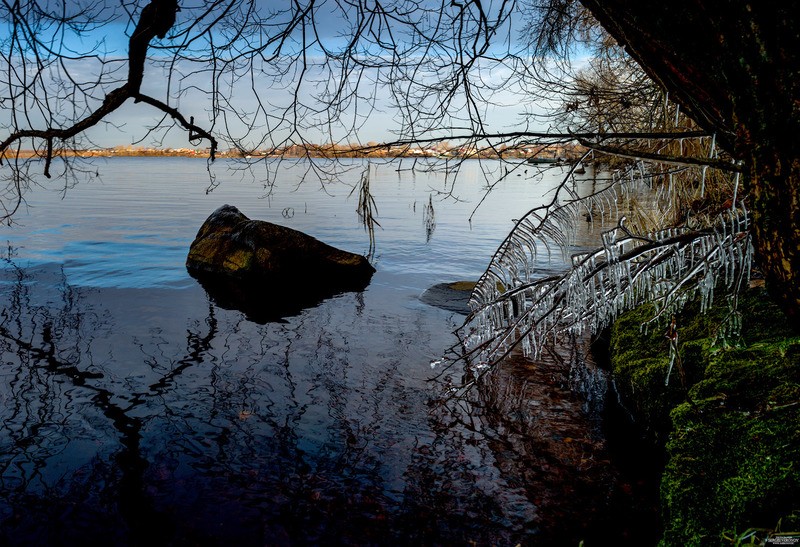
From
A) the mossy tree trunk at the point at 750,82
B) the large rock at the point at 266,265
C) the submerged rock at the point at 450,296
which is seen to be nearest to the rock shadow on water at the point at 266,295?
the large rock at the point at 266,265

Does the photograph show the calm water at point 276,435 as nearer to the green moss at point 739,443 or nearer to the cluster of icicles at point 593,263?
the cluster of icicles at point 593,263

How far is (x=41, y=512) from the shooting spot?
450 centimetres

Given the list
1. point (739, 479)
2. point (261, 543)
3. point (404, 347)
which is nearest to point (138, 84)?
point (261, 543)

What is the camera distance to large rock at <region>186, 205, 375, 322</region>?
12547 mm

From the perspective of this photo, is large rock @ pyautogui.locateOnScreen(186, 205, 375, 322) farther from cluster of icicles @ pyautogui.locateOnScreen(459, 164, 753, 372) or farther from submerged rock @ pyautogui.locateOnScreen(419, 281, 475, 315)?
cluster of icicles @ pyautogui.locateOnScreen(459, 164, 753, 372)

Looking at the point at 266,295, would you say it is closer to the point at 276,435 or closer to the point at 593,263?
the point at 276,435

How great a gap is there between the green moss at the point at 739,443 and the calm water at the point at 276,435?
4.67 ft

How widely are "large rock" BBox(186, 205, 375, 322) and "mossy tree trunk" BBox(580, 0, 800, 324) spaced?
32.1 ft

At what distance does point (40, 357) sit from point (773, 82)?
9.29 m

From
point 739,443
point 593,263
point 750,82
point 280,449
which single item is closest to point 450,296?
point 280,449

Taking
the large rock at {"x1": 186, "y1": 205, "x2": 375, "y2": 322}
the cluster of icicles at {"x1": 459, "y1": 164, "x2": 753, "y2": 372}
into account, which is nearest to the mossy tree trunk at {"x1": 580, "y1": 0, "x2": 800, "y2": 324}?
the cluster of icicles at {"x1": 459, "y1": 164, "x2": 753, "y2": 372}

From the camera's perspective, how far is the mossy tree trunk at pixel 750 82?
212 cm

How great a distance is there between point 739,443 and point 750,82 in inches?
71.2

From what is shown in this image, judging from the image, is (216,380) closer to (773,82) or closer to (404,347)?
(404,347)
